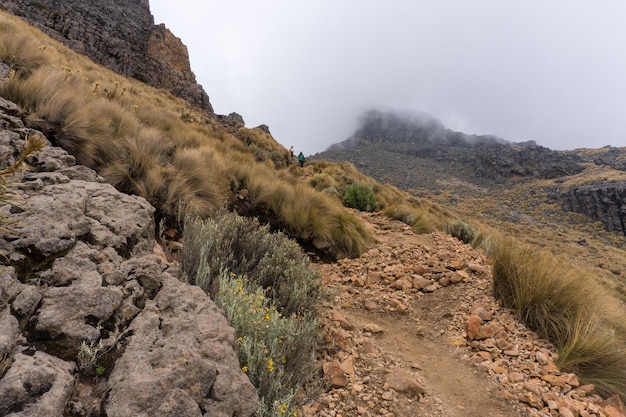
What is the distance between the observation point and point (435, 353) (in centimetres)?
315

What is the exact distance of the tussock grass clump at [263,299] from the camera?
2074 mm

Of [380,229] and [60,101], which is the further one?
[380,229]

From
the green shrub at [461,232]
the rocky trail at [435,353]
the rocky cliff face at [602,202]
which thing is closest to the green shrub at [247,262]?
the rocky trail at [435,353]

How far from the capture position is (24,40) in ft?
21.1

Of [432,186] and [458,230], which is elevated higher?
[432,186]

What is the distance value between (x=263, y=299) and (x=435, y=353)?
1.79 m

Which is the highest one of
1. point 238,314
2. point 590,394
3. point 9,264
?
point 9,264

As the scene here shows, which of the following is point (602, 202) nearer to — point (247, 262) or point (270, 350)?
point (247, 262)

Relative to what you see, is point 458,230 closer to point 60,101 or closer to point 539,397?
point 539,397

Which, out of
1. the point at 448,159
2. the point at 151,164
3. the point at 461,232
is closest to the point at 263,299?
the point at 151,164

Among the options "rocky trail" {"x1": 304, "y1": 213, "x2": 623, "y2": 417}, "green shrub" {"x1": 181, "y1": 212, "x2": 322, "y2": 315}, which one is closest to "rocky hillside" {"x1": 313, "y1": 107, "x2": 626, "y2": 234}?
"rocky trail" {"x1": 304, "y1": 213, "x2": 623, "y2": 417}

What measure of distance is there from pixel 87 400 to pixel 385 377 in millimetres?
2089

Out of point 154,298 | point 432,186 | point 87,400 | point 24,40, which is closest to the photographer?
point 87,400

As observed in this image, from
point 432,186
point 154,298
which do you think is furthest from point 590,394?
point 432,186
